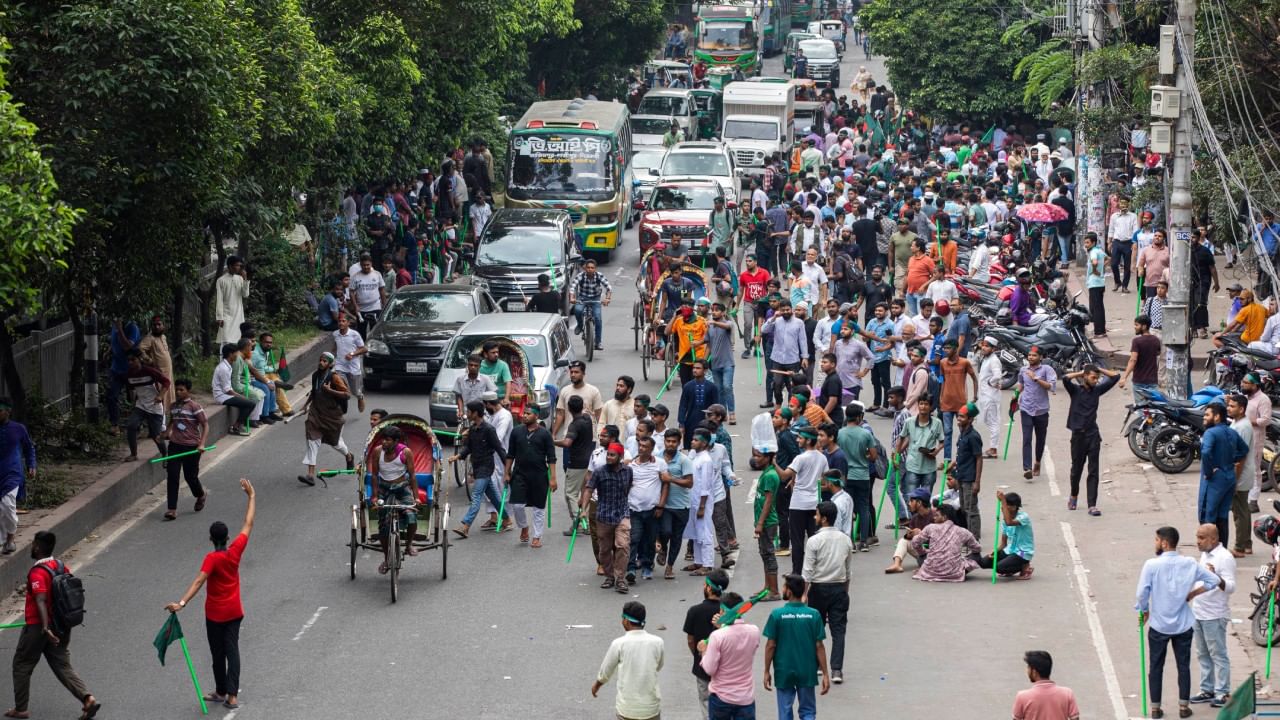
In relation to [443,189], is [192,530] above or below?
below

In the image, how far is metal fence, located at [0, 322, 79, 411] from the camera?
20.8 meters

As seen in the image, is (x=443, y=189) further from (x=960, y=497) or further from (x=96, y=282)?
(x=960, y=497)

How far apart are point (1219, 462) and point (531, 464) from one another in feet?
21.0

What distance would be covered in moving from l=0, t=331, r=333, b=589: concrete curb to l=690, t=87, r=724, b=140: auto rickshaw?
120ft

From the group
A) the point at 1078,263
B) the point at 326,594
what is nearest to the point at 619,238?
the point at 1078,263

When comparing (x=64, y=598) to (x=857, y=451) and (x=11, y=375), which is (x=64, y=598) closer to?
(x=11, y=375)

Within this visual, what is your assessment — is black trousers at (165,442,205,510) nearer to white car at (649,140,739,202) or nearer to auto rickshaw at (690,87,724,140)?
white car at (649,140,739,202)

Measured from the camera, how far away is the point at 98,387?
21453 millimetres

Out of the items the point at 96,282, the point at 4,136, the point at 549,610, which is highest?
the point at 4,136

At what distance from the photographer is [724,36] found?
69.6m

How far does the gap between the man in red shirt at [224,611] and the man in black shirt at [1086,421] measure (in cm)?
925

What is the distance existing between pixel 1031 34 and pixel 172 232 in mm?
32918

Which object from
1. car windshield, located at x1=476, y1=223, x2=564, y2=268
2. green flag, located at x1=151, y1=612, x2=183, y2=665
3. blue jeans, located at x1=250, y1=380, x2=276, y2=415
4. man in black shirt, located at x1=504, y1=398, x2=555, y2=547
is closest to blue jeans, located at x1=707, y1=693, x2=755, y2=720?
green flag, located at x1=151, y1=612, x2=183, y2=665

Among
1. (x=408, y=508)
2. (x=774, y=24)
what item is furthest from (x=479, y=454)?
(x=774, y=24)
